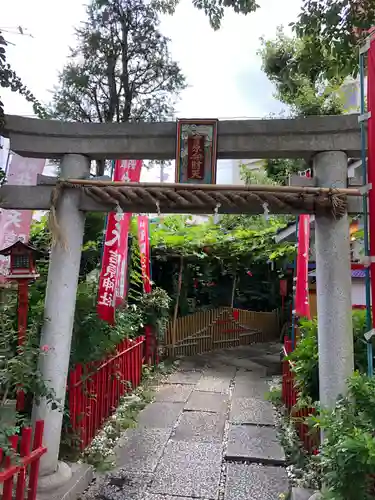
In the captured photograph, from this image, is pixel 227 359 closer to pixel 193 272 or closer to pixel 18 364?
pixel 193 272

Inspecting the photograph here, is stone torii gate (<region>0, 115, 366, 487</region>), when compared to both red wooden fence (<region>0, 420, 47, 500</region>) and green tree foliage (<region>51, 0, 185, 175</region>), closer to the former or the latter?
red wooden fence (<region>0, 420, 47, 500</region>)

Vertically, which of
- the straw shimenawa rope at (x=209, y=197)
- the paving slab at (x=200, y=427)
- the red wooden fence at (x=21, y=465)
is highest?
the straw shimenawa rope at (x=209, y=197)

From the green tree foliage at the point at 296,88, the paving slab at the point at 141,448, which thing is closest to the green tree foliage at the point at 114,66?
the green tree foliage at the point at 296,88

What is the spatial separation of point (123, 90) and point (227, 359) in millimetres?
8183

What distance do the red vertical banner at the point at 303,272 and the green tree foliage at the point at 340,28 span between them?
2.27 metres

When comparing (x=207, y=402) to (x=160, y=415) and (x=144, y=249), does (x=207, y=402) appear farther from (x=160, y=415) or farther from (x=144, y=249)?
(x=144, y=249)

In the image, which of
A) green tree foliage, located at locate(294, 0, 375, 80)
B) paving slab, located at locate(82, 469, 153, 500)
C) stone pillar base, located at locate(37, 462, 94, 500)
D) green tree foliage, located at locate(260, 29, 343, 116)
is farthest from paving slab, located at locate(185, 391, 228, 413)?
green tree foliage, located at locate(260, 29, 343, 116)

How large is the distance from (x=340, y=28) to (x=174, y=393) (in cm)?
668

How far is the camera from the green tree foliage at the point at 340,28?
4082 millimetres

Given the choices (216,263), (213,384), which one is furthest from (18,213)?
(216,263)

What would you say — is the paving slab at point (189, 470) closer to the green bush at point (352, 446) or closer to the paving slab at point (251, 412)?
the paving slab at point (251, 412)

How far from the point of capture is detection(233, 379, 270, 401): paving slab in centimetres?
815

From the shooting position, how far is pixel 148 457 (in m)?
5.23

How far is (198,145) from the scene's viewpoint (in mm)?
4223
